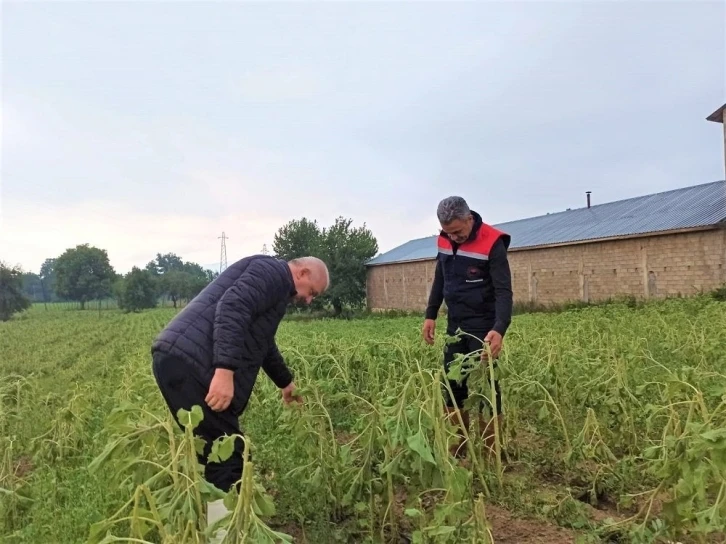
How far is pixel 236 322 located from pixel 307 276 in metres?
0.49

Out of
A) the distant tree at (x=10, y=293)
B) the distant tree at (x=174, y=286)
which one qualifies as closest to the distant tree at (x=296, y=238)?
the distant tree at (x=10, y=293)

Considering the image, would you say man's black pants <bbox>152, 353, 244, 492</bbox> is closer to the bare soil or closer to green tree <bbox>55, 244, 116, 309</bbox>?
the bare soil

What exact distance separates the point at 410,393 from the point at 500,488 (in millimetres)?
1124

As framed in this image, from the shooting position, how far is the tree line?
40344 millimetres

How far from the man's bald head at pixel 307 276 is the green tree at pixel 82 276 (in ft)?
282

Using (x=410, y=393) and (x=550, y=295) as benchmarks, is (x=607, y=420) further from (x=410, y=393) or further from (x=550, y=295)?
(x=550, y=295)

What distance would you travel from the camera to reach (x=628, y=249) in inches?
791

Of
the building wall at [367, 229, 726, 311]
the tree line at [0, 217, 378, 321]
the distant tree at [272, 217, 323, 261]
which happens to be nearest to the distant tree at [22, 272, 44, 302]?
the tree line at [0, 217, 378, 321]

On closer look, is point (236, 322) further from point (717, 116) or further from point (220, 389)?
point (717, 116)

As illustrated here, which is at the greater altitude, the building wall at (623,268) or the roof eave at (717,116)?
the roof eave at (717,116)

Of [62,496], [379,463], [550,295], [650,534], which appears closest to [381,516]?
[379,463]

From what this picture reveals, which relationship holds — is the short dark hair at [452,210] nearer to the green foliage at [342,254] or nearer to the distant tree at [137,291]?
the green foliage at [342,254]

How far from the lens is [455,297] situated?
4285 mm

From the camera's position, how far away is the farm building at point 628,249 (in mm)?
17797
